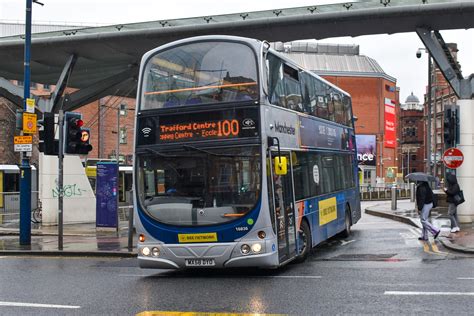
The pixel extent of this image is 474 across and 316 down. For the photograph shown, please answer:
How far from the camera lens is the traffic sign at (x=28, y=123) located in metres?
16.5

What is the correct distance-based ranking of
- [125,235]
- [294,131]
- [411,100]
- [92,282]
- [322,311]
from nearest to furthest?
[322,311], [92,282], [294,131], [125,235], [411,100]

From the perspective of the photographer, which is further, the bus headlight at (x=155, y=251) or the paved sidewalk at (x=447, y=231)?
the paved sidewalk at (x=447, y=231)

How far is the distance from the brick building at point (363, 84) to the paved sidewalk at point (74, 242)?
263 feet

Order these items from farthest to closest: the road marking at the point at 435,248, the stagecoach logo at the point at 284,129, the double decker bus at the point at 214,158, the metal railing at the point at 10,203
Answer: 1. the metal railing at the point at 10,203
2. the road marking at the point at 435,248
3. the stagecoach logo at the point at 284,129
4. the double decker bus at the point at 214,158

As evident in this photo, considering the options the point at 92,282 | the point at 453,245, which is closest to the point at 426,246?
the point at 453,245

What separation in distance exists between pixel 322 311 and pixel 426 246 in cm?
808

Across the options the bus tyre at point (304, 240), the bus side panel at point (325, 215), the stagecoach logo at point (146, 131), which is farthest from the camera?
the bus side panel at point (325, 215)

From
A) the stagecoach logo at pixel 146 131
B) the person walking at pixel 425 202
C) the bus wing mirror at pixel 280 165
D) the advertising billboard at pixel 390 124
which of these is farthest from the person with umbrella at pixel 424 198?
the advertising billboard at pixel 390 124

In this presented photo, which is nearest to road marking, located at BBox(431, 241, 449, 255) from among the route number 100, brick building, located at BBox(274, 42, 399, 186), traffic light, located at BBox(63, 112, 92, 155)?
the route number 100

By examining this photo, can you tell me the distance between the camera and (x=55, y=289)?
9648 millimetres

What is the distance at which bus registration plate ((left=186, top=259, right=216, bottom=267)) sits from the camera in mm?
10219

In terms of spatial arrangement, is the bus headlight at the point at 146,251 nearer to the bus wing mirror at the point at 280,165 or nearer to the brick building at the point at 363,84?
the bus wing mirror at the point at 280,165

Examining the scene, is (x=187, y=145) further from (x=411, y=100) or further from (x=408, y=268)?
(x=411, y=100)

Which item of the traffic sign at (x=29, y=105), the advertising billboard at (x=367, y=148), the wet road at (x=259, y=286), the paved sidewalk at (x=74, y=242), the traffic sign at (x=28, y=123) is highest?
the advertising billboard at (x=367, y=148)
